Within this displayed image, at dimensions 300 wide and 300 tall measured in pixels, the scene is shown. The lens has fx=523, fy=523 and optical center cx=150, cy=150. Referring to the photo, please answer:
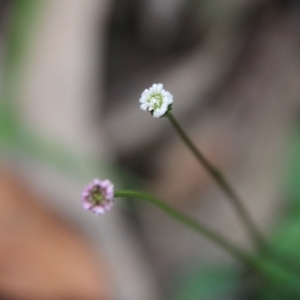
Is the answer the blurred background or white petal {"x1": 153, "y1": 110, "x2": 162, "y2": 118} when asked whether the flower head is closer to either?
white petal {"x1": 153, "y1": 110, "x2": 162, "y2": 118}

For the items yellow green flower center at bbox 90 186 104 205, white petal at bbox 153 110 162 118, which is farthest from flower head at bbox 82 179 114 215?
white petal at bbox 153 110 162 118

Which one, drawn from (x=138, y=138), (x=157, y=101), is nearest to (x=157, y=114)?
(x=157, y=101)

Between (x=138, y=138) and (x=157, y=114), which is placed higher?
(x=138, y=138)

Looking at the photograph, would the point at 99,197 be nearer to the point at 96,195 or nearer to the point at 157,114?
the point at 96,195

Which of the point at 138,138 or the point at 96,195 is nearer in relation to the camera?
the point at 96,195

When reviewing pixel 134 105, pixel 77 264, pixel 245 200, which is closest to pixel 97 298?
pixel 77 264

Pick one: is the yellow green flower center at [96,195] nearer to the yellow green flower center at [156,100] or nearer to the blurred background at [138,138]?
the yellow green flower center at [156,100]

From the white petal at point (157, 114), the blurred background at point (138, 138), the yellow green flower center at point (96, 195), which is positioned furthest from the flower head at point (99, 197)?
the blurred background at point (138, 138)

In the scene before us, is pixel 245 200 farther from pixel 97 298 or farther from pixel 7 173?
pixel 7 173
